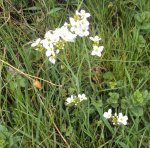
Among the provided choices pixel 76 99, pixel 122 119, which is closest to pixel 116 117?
pixel 122 119

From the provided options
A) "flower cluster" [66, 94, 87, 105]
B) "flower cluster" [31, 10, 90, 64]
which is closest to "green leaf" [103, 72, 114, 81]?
"flower cluster" [66, 94, 87, 105]

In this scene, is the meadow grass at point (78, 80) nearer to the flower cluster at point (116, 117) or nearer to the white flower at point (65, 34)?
the flower cluster at point (116, 117)

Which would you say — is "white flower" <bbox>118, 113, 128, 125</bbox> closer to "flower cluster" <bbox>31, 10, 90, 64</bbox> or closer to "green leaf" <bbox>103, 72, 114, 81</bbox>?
"green leaf" <bbox>103, 72, 114, 81</bbox>

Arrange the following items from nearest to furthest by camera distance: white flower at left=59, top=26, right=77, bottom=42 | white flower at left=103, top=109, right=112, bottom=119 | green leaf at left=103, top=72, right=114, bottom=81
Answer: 1. white flower at left=59, top=26, right=77, bottom=42
2. white flower at left=103, top=109, right=112, bottom=119
3. green leaf at left=103, top=72, right=114, bottom=81

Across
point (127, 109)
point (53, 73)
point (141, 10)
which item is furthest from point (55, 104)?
point (141, 10)

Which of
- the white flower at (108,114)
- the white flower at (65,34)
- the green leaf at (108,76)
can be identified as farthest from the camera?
the green leaf at (108,76)

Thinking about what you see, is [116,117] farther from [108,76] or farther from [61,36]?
[61,36]

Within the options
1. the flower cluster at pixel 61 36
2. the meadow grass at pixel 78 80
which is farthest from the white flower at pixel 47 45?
the meadow grass at pixel 78 80

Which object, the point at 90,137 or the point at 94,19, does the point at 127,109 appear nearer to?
the point at 90,137
